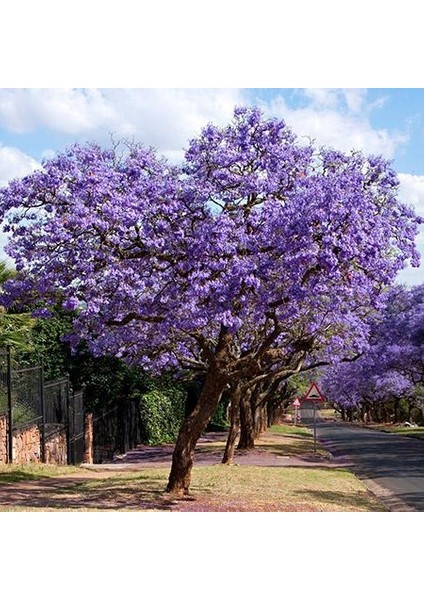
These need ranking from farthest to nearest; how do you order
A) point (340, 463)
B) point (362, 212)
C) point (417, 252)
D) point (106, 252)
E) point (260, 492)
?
point (340, 463) < point (260, 492) < point (417, 252) < point (106, 252) < point (362, 212)

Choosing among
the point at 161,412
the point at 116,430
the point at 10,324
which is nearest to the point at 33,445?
the point at 10,324

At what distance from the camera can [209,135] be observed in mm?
13320

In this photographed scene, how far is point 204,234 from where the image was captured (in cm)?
1255

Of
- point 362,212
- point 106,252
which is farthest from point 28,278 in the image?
point 362,212

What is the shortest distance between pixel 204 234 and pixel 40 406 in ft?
33.2

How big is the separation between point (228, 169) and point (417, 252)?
3687mm

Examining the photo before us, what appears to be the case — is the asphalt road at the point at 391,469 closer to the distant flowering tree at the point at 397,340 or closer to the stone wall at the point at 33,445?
the distant flowering tree at the point at 397,340

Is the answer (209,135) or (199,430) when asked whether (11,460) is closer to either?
(199,430)

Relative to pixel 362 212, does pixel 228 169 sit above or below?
above

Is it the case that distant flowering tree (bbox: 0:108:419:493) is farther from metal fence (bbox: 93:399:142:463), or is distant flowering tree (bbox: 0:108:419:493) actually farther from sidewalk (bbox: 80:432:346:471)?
metal fence (bbox: 93:399:142:463)

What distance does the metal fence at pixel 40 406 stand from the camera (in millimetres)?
18475

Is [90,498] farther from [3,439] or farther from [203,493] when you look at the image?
[3,439]

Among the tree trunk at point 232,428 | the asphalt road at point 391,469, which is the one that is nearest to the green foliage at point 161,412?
the asphalt road at point 391,469

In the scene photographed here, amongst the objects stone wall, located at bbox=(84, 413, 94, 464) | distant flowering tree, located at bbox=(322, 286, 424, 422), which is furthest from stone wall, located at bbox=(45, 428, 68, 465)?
distant flowering tree, located at bbox=(322, 286, 424, 422)
